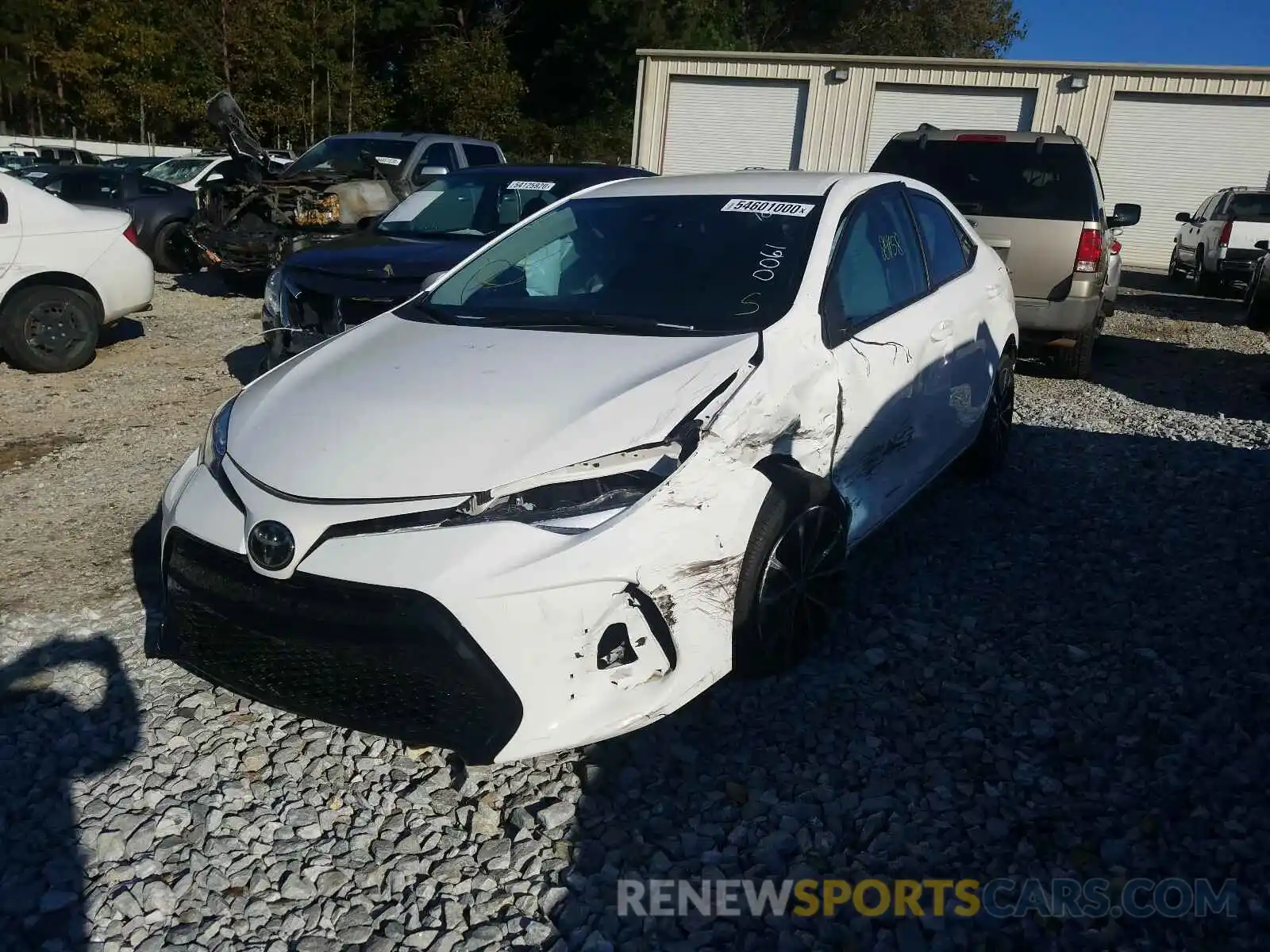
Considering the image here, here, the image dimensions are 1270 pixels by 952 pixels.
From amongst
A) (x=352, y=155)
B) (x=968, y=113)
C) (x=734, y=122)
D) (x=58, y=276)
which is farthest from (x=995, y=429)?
(x=734, y=122)

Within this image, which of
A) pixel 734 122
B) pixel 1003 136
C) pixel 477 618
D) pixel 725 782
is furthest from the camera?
pixel 734 122

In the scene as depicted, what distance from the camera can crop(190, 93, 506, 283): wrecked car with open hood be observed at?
33.6 feet

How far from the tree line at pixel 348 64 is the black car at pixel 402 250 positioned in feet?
81.3

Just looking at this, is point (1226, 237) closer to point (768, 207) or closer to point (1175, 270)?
point (1175, 270)

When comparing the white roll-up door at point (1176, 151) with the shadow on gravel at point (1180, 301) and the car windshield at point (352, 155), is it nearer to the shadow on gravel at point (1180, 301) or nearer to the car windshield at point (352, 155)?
the shadow on gravel at point (1180, 301)

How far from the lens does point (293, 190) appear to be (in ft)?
34.1

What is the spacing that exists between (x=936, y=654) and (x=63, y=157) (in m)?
25.7

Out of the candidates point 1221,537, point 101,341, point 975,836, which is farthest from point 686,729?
point 101,341

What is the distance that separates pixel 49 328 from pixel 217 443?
570 cm

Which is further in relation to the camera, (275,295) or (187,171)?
(187,171)

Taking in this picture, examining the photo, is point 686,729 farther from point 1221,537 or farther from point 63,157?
point 63,157

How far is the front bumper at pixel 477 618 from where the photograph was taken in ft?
7.88

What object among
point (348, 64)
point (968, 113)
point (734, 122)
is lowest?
point (734, 122)

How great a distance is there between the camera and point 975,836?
8.48 ft
